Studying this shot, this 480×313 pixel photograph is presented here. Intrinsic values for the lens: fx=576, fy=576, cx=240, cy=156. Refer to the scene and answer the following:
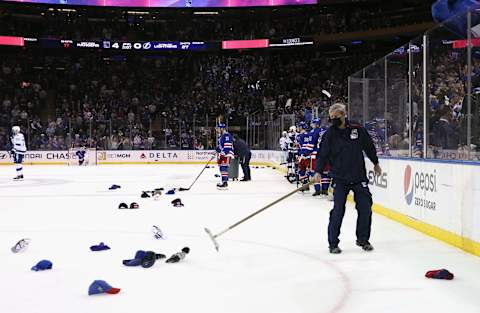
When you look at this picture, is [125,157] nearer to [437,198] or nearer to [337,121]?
[437,198]

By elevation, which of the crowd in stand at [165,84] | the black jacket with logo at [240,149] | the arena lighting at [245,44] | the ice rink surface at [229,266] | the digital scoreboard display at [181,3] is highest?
the digital scoreboard display at [181,3]

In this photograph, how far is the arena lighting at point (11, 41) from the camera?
90.1 ft

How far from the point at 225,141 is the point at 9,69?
2226cm

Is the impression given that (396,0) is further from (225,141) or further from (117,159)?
(225,141)

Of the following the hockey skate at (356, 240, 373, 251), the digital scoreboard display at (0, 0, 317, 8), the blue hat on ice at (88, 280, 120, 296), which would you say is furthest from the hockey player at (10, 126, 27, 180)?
the digital scoreboard display at (0, 0, 317, 8)

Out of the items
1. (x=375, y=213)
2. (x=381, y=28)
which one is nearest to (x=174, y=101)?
(x=381, y=28)

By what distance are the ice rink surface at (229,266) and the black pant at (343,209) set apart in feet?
0.57

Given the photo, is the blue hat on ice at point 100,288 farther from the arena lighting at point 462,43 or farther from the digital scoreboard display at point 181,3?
the digital scoreboard display at point 181,3

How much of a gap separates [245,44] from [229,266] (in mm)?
25722

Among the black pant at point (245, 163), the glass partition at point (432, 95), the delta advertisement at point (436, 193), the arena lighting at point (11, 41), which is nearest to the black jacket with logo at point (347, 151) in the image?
the delta advertisement at point (436, 193)

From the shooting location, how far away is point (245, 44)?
29.3 metres

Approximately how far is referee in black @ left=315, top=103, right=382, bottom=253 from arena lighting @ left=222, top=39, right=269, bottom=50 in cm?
2443

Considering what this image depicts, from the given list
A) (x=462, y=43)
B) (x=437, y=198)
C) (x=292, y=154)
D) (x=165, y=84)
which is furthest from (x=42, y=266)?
(x=165, y=84)

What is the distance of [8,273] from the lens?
4223 mm
